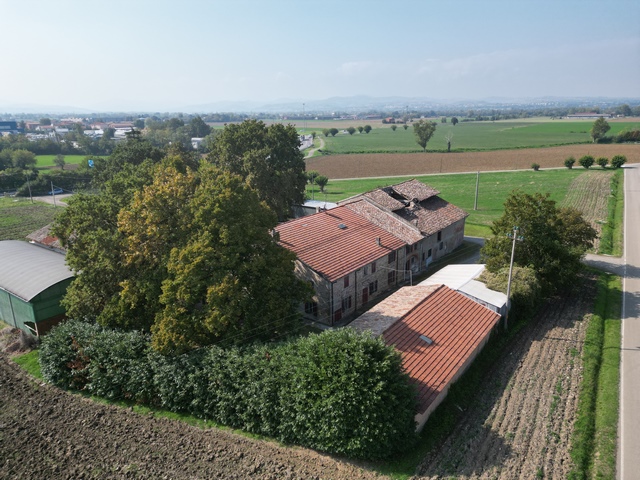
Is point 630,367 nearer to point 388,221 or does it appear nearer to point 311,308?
point 311,308

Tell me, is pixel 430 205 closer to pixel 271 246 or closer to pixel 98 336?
pixel 271 246

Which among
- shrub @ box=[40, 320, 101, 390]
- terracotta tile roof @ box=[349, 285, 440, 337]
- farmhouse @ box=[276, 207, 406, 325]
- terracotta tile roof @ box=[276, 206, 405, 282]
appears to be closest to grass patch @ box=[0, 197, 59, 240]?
shrub @ box=[40, 320, 101, 390]

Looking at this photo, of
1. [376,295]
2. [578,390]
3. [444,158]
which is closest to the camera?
[578,390]

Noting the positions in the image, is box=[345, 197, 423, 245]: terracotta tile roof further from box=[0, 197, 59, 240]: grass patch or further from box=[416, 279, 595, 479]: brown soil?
box=[0, 197, 59, 240]: grass patch

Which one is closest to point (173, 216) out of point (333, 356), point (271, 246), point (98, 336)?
point (271, 246)

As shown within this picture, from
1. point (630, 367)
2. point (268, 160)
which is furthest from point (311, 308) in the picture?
point (268, 160)

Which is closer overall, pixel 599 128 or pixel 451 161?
pixel 451 161
